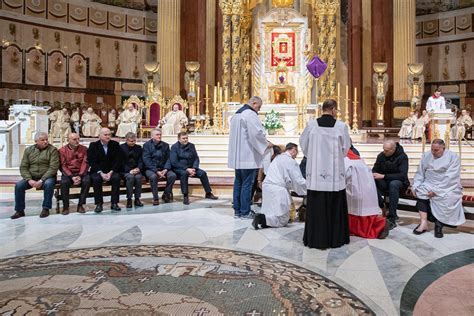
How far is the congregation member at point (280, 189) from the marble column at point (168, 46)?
1178 centimetres

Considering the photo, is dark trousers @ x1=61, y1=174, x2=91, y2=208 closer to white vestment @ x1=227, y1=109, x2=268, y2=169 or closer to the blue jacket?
the blue jacket

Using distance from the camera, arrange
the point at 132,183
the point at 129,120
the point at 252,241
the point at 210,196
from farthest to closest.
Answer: the point at 129,120, the point at 210,196, the point at 132,183, the point at 252,241

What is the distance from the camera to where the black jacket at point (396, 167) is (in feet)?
19.6

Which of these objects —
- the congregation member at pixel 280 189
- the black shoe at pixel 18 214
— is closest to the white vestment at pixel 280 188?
the congregation member at pixel 280 189

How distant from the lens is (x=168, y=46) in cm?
1695

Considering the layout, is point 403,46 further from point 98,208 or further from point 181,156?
point 98,208

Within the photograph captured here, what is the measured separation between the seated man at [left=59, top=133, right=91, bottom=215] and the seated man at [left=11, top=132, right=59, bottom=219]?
7.2 inches

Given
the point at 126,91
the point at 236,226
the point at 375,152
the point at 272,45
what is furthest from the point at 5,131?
the point at 126,91

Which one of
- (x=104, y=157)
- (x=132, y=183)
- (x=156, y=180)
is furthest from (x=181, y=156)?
(x=104, y=157)

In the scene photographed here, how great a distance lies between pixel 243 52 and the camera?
56.1ft

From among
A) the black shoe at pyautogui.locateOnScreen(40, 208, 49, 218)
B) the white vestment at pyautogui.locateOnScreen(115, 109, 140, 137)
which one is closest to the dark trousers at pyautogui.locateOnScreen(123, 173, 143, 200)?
the black shoe at pyautogui.locateOnScreen(40, 208, 49, 218)

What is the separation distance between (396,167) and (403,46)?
1254 centimetres

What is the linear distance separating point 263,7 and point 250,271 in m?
15.0

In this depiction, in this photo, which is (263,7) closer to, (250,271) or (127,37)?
(127,37)
